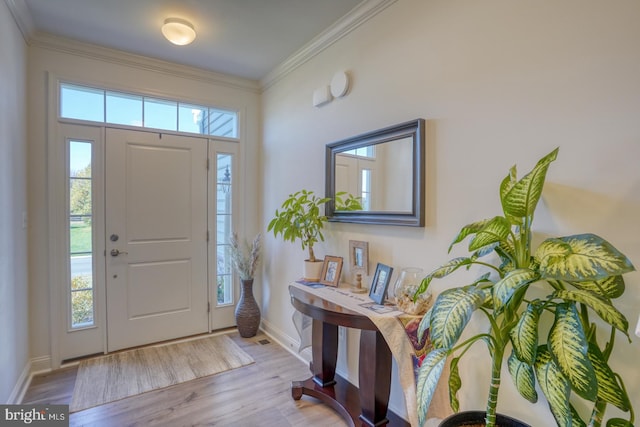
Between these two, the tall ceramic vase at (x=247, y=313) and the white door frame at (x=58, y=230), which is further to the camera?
the tall ceramic vase at (x=247, y=313)

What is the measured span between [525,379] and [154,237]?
10.0ft

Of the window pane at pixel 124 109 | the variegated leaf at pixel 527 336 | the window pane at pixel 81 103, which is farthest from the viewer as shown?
the window pane at pixel 124 109

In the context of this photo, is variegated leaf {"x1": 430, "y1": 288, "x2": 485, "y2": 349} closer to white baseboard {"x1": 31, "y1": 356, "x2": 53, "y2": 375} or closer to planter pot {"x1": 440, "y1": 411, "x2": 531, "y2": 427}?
planter pot {"x1": 440, "y1": 411, "x2": 531, "y2": 427}

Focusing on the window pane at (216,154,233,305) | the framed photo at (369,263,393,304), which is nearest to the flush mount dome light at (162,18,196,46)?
the window pane at (216,154,233,305)

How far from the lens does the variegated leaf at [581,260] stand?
889 mm

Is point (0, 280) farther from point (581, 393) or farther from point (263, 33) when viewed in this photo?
point (581, 393)

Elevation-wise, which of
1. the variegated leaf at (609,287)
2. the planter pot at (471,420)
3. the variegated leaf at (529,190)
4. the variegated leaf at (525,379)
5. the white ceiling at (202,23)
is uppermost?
the white ceiling at (202,23)

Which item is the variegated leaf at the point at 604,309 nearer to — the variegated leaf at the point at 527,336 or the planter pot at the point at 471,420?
the variegated leaf at the point at 527,336

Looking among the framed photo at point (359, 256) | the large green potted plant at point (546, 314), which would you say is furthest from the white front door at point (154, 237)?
the large green potted plant at point (546, 314)

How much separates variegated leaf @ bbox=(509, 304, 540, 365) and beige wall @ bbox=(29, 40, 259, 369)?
326cm

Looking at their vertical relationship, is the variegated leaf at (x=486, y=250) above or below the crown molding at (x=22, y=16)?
below

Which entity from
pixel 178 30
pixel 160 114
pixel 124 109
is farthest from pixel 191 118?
pixel 178 30


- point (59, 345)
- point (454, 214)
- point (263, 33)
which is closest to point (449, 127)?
point (454, 214)

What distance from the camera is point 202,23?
95.7 inches
